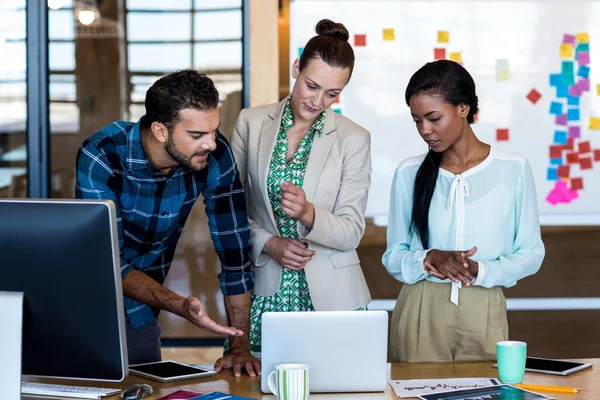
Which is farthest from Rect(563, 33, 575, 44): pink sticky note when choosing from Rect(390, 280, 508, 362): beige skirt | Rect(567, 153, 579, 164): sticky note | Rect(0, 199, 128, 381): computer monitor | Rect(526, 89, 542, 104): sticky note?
Rect(0, 199, 128, 381): computer monitor

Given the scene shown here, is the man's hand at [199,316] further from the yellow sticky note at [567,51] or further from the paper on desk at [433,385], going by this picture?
the yellow sticky note at [567,51]

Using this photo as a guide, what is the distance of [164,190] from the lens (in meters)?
2.41

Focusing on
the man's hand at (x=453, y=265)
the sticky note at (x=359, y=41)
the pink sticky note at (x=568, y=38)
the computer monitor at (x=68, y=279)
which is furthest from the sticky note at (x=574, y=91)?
the computer monitor at (x=68, y=279)

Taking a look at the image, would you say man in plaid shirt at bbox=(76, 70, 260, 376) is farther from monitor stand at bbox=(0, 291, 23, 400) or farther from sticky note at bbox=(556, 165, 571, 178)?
sticky note at bbox=(556, 165, 571, 178)

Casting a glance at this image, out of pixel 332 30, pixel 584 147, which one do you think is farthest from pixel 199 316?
pixel 584 147

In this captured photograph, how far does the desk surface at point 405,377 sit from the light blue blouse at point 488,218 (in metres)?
0.37

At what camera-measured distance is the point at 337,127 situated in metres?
2.69

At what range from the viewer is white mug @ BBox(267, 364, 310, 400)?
1729mm

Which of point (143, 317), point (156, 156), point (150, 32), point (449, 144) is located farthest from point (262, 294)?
point (150, 32)

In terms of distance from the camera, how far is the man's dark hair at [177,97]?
2.29 metres

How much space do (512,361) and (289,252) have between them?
803mm

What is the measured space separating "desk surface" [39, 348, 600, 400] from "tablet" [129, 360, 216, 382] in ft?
0.06

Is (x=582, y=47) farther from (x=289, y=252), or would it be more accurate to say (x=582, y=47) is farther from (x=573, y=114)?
(x=289, y=252)

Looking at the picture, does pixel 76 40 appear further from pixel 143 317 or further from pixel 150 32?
pixel 143 317
